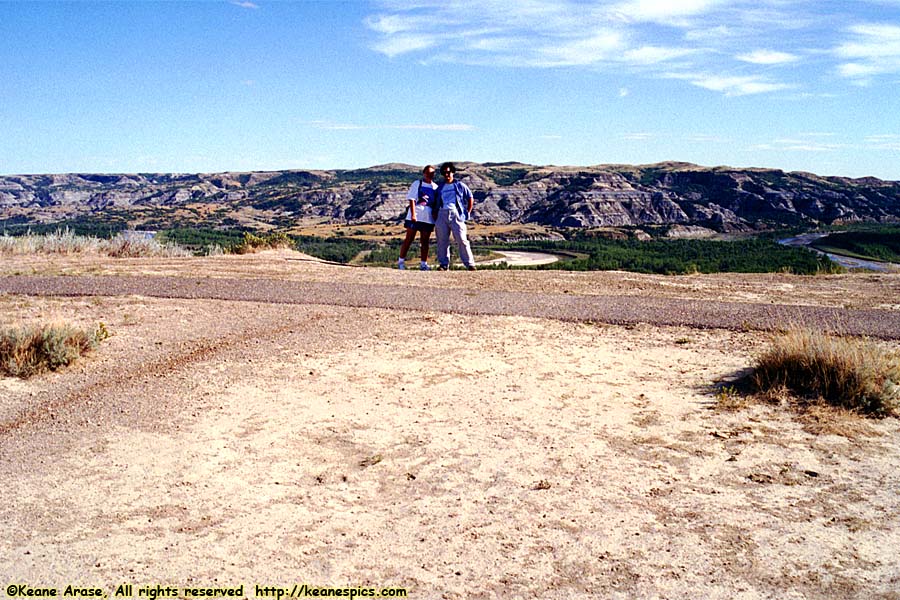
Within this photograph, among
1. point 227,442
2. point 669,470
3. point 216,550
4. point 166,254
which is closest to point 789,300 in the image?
point 669,470

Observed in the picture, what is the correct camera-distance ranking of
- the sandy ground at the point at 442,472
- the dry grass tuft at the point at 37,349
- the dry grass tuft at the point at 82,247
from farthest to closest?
1. the dry grass tuft at the point at 82,247
2. the dry grass tuft at the point at 37,349
3. the sandy ground at the point at 442,472

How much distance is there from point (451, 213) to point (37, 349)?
990cm

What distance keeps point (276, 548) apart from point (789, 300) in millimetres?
9589

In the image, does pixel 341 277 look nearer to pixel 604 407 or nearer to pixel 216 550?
pixel 604 407

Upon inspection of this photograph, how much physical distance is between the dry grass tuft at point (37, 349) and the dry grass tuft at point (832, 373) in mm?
6987

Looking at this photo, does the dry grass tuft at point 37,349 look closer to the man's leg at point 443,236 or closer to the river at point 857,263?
the man's leg at point 443,236

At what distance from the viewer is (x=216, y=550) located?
398 cm

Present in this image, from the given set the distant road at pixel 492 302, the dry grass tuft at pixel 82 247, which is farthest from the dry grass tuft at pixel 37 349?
the dry grass tuft at pixel 82 247

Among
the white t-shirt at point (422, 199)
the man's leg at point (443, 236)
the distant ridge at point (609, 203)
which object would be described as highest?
the distant ridge at point (609, 203)

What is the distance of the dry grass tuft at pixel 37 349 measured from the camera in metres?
7.15

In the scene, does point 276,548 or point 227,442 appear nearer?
point 276,548

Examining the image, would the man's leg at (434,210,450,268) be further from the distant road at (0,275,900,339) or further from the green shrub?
the green shrub

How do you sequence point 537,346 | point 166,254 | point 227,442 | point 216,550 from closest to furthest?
point 216,550, point 227,442, point 537,346, point 166,254

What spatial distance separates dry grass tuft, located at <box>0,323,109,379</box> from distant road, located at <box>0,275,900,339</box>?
11.8 ft
